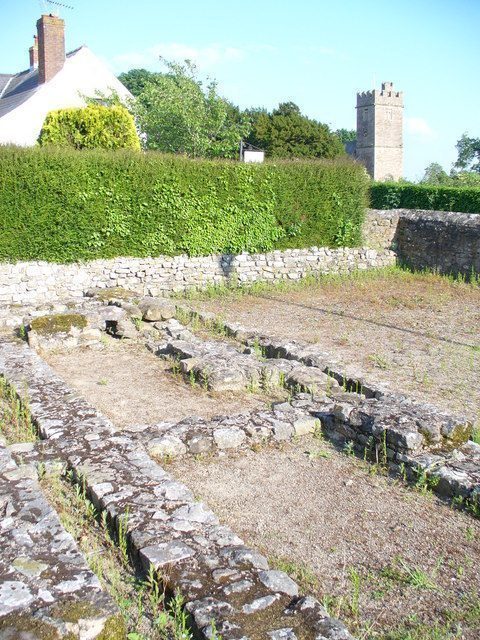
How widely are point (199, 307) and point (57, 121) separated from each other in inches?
320

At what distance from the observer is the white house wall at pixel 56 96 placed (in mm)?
25406

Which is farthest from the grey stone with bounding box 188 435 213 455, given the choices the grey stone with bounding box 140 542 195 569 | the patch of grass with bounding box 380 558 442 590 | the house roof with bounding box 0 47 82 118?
the house roof with bounding box 0 47 82 118

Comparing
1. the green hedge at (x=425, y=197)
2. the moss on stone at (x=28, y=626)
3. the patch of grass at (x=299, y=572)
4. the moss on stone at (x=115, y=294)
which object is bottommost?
the patch of grass at (x=299, y=572)

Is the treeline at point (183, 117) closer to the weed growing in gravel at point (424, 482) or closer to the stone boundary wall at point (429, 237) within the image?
the stone boundary wall at point (429, 237)

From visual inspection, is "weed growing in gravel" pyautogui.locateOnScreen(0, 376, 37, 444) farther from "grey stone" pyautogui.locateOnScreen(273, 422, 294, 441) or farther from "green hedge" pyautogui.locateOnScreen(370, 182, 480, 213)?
"green hedge" pyautogui.locateOnScreen(370, 182, 480, 213)

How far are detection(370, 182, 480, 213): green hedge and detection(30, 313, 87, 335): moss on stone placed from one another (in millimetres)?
12111

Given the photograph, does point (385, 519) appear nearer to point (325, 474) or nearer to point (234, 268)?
point (325, 474)

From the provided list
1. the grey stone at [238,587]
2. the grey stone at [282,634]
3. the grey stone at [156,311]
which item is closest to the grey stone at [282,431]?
the grey stone at [238,587]

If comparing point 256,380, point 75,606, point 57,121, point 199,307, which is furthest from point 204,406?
point 57,121

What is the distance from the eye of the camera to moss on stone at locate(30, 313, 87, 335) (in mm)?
10320

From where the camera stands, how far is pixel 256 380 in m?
8.17

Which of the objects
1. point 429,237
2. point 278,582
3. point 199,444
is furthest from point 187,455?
point 429,237

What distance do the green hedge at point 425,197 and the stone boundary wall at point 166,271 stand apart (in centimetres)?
257

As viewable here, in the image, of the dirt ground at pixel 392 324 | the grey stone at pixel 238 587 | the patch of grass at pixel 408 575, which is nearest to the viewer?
the grey stone at pixel 238 587
